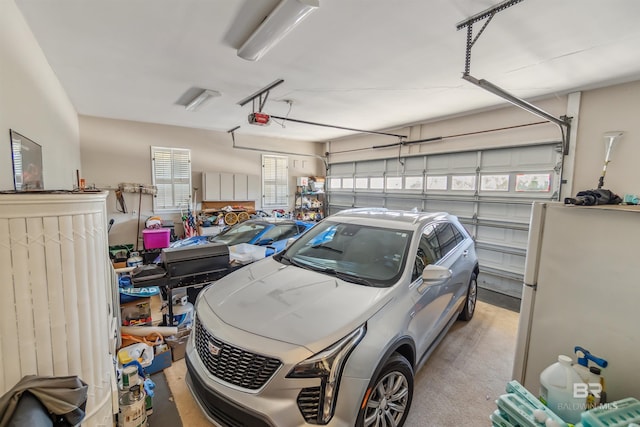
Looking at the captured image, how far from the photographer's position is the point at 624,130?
3688 mm

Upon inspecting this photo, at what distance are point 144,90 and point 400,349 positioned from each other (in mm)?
5049

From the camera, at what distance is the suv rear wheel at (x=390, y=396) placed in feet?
5.11

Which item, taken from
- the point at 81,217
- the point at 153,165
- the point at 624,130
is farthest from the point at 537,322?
the point at 153,165

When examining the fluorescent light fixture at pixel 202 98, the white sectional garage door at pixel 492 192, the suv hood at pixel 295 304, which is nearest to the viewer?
the suv hood at pixel 295 304

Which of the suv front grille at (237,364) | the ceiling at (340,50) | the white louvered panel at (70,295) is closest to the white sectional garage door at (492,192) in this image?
the ceiling at (340,50)

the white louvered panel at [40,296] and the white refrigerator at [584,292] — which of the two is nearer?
the white louvered panel at [40,296]

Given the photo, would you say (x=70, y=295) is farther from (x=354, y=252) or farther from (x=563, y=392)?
(x=563, y=392)

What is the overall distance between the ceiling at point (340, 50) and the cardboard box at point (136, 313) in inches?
108

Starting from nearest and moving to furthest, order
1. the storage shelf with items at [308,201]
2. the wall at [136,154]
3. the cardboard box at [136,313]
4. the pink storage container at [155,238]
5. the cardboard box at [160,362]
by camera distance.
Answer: the cardboard box at [160,362], the cardboard box at [136,313], the pink storage container at [155,238], the wall at [136,154], the storage shelf with items at [308,201]

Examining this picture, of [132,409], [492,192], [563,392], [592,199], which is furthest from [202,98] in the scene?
[492,192]

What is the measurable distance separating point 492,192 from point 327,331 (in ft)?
16.4

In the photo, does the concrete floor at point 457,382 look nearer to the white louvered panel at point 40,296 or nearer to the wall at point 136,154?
A: the white louvered panel at point 40,296

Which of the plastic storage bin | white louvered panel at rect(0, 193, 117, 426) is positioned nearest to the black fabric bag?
the plastic storage bin

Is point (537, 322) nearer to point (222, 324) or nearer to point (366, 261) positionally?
point (366, 261)
